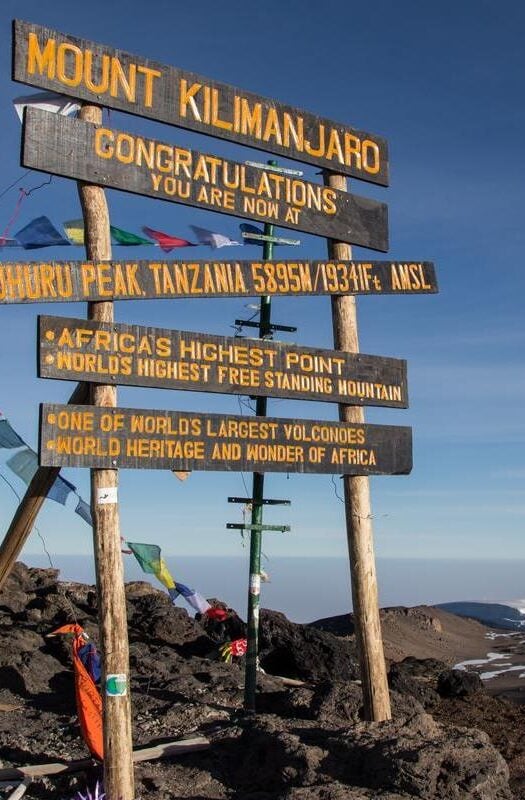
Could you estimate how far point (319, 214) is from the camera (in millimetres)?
11102

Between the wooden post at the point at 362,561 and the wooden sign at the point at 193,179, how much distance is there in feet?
1.54

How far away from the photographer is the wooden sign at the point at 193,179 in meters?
8.85

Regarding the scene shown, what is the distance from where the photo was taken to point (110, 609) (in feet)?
28.5

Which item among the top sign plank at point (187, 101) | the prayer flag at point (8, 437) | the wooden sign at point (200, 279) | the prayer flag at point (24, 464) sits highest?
the top sign plank at point (187, 101)

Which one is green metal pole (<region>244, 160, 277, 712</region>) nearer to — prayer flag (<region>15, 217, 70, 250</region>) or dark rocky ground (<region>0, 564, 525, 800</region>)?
dark rocky ground (<region>0, 564, 525, 800</region>)

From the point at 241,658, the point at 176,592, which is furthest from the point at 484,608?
the point at 176,592

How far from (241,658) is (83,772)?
665 cm

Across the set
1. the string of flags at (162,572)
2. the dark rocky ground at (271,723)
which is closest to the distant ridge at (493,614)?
the dark rocky ground at (271,723)

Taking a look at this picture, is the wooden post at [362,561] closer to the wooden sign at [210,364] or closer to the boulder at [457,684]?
the wooden sign at [210,364]

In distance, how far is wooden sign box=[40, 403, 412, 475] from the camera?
8.55 m

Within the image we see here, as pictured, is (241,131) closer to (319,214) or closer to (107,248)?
(319,214)

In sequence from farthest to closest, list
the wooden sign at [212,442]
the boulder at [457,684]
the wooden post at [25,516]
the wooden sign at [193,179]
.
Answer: the boulder at [457,684], the wooden post at [25,516], the wooden sign at [193,179], the wooden sign at [212,442]

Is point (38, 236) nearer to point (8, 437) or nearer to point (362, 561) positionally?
point (8, 437)

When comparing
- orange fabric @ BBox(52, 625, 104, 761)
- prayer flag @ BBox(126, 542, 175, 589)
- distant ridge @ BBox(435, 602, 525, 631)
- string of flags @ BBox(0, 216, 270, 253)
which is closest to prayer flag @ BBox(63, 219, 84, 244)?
string of flags @ BBox(0, 216, 270, 253)
